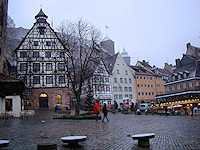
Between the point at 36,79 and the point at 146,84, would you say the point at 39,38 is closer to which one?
the point at 36,79

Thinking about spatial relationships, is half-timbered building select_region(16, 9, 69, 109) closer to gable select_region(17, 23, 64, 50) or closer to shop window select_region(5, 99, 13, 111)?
gable select_region(17, 23, 64, 50)

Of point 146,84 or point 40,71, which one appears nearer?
point 40,71

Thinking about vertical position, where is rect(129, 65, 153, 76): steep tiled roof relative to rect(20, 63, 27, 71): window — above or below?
above

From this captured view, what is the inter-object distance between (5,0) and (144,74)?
4529cm

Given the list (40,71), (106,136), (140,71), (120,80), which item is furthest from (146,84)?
(106,136)

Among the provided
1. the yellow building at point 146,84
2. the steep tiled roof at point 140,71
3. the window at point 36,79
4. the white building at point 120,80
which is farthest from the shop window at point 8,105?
the steep tiled roof at point 140,71

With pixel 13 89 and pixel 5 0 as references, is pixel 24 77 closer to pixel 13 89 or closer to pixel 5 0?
pixel 5 0

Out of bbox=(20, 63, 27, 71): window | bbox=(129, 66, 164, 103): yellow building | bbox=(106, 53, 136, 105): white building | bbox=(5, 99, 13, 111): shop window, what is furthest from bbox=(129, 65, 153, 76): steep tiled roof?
bbox=(5, 99, 13, 111): shop window

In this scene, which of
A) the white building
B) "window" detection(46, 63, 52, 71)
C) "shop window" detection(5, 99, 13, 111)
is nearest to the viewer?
"shop window" detection(5, 99, 13, 111)

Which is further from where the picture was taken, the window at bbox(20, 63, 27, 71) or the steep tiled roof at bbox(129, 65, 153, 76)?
the steep tiled roof at bbox(129, 65, 153, 76)

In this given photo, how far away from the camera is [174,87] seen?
189 feet

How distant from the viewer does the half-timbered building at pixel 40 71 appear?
42844 mm

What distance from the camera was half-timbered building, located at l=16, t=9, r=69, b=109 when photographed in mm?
42844

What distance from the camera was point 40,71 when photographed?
4372 cm
